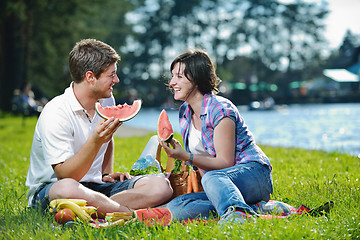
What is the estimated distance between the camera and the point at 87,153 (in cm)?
322

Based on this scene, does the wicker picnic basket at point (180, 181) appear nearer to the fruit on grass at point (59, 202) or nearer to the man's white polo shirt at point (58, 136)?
the man's white polo shirt at point (58, 136)

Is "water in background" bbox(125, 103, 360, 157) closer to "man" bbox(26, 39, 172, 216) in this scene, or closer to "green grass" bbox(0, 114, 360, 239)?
"green grass" bbox(0, 114, 360, 239)

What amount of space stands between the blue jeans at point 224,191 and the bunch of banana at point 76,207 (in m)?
0.65

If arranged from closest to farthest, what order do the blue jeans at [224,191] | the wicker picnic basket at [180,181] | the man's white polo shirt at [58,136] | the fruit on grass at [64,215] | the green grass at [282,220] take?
the green grass at [282,220], the fruit on grass at [64,215], the blue jeans at [224,191], the man's white polo shirt at [58,136], the wicker picnic basket at [180,181]

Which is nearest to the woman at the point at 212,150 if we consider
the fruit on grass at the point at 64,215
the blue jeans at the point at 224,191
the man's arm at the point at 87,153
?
the blue jeans at the point at 224,191

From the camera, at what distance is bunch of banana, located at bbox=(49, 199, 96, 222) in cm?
307

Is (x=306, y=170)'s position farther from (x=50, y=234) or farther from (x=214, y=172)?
(x=50, y=234)

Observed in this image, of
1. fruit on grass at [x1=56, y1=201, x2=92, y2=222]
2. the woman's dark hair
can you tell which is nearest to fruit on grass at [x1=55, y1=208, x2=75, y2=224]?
fruit on grass at [x1=56, y1=201, x2=92, y2=222]

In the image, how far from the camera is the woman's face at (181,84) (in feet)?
12.1

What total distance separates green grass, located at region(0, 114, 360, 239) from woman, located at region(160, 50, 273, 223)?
346 mm

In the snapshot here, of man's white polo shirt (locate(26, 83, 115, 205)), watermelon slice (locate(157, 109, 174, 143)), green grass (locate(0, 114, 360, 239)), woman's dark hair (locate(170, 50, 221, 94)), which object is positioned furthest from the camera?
woman's dark hair (locate(170, 50, 221, 94))

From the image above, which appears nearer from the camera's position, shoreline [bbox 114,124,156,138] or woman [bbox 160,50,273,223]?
woman [bbox 160,50,273,223]

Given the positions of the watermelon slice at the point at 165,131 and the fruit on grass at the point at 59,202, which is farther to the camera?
the watermelon slice at the point at 165,131

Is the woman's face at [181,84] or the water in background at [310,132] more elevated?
the woman's face at [181,84]
